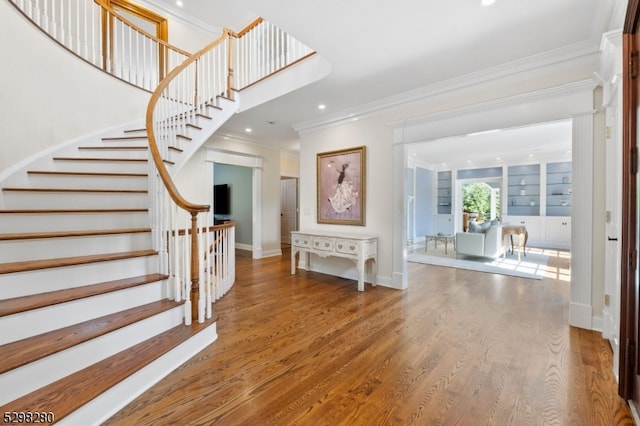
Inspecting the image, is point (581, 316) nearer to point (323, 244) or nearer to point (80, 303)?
point (323, 244)

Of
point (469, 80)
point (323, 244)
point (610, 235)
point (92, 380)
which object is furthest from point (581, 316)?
point (92, 380)

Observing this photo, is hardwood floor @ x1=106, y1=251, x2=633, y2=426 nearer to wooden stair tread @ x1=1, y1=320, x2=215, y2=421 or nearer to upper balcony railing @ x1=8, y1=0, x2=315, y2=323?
wooden stair tread @ x1=1, y1=320, x2=215, y2=421

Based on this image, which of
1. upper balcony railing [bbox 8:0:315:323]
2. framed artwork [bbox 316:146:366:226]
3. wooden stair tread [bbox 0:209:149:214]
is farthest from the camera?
framed artwork [bbox 316:146:366:226]

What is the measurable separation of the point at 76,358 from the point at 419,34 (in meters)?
3.46

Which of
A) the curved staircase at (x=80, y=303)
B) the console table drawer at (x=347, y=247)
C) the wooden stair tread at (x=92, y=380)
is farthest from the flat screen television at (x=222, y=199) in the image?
the wooden stair tread at (x=92, y=380)

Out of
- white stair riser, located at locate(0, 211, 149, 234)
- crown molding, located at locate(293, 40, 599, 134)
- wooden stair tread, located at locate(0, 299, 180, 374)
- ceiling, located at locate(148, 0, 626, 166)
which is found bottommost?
wooden stair tread, located at locate(0, 299, 180, 374)

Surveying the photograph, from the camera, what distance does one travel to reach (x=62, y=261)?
1891 mm

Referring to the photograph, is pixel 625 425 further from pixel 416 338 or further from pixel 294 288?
pixel 294 288

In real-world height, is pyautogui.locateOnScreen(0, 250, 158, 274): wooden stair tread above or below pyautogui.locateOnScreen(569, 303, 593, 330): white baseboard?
above

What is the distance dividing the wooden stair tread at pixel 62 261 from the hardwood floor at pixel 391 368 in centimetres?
97

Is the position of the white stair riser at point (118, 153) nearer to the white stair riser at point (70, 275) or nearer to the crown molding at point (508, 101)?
the white stair riser at point (70, 275)

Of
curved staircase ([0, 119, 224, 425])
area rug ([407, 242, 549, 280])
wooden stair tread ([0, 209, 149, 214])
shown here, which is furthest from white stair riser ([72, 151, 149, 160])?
area rug ([407, 242, 549, 280])

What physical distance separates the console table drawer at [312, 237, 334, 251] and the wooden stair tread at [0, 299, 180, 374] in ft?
8.18

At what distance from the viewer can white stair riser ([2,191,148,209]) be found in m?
2.39
